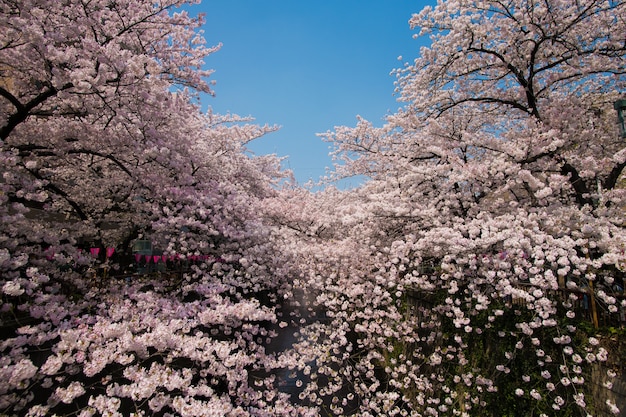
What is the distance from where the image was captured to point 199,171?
10.1 meters

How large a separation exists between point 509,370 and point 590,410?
3.37 feet

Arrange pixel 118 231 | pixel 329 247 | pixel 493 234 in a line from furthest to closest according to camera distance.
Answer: pixel 118 231, pixel 329 247, pixel 493 234

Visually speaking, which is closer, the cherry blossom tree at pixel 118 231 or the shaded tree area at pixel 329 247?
the cherry blossom tree at pixel 118 231

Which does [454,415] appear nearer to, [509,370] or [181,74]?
[509,370]

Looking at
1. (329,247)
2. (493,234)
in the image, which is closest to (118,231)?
(329,247)

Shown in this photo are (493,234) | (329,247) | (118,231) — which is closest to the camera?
(493,234)

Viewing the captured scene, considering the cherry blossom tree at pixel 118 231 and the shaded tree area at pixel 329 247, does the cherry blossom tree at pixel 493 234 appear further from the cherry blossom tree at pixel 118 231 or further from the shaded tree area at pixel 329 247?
the cherry blossom tree at pixel 118 231

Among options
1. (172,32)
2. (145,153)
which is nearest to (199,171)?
(145,153)

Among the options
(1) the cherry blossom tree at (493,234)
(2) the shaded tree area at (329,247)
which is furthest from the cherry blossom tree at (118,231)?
(1) the cherry blossom tree at (493,234)

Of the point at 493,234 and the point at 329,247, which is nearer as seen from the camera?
the point at 493,234

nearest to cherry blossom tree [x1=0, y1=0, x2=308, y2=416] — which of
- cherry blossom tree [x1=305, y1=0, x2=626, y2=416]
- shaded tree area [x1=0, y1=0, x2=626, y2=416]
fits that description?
shaded tree area [x1=0, y1=0, x2=626, y2=416]

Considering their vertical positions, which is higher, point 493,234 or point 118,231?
point 118,231

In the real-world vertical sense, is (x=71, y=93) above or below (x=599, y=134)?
below

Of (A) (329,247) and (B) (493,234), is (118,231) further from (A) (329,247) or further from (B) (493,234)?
(B) (493,234)
